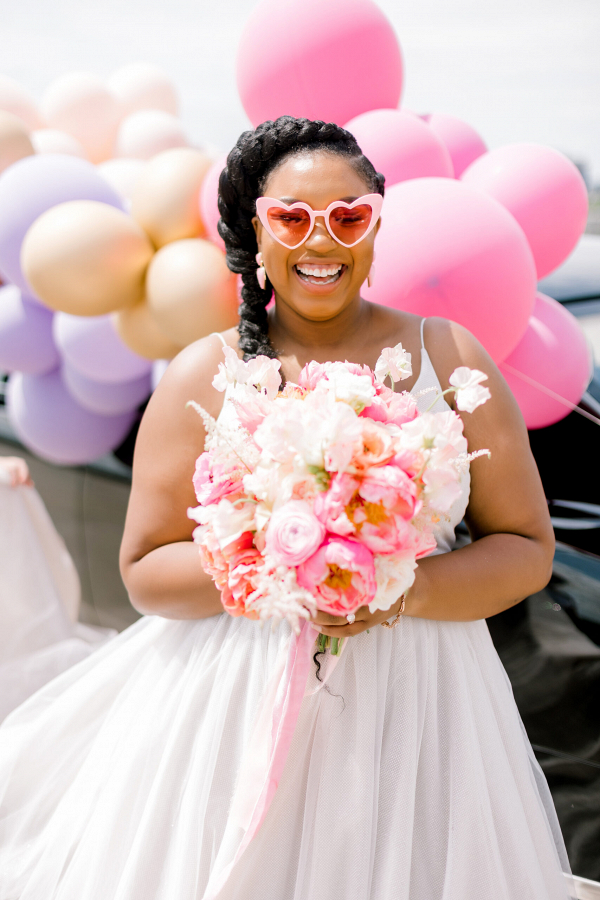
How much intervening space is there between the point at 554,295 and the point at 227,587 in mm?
1823

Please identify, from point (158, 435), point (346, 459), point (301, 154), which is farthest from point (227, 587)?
point (301, 154)

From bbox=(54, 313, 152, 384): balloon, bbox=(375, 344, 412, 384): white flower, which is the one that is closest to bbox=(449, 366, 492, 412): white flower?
bbox=(375, 344, 412, 384): white flower

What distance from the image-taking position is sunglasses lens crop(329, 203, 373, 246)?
1.39m

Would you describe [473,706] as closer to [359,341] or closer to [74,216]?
[359,341]

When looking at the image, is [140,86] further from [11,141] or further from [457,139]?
[457,139]

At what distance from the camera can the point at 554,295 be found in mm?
2516

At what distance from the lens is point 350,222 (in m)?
1.41

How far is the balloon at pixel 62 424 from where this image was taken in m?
3.02

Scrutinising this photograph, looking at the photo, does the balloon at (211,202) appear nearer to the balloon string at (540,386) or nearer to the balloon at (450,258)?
the balloon at (450,258)

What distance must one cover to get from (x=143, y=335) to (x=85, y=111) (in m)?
1.67

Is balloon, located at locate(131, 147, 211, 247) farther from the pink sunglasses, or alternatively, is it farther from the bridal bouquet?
the bridal bouquet

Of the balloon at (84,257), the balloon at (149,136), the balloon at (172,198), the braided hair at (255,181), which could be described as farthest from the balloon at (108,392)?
the braided hair at (255,181)

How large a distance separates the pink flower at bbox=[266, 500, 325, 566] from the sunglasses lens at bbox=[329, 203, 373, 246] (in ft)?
2.02

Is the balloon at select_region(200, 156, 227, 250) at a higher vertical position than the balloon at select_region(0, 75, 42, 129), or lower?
lower
